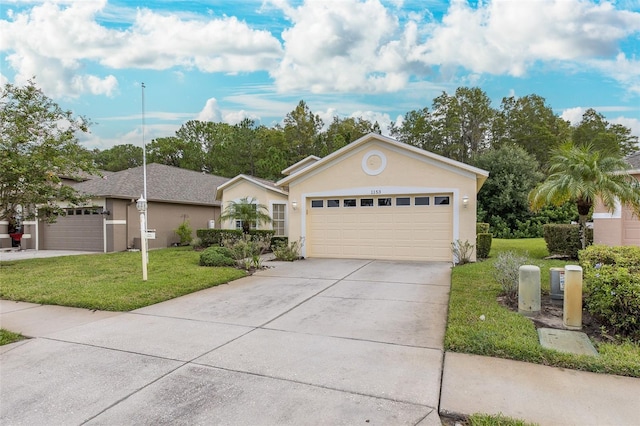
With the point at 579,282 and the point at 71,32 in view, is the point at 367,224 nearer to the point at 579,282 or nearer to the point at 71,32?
the point at 579,282

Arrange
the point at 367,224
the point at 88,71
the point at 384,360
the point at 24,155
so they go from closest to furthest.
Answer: the point at 384,360, the point at 24,155, the point at 367,224, the point at 88,71

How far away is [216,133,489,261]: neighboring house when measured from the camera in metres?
11.5

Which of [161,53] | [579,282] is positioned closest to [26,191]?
[161,53]

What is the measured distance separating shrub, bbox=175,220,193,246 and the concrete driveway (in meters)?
11.5

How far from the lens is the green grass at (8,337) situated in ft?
15.6

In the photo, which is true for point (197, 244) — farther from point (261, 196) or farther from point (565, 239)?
point (565, 239)

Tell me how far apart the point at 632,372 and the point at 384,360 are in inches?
97.4

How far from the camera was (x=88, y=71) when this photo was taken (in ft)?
53.6

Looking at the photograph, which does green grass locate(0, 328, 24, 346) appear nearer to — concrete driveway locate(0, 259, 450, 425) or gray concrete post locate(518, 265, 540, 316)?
concrete driveway locate(0, 259, 450, 425)

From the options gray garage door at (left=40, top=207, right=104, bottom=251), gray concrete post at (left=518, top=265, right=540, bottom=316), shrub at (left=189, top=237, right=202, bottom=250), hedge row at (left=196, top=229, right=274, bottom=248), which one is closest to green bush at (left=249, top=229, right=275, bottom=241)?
hedge row at (left=196, top=229, right=274, bottom=248)

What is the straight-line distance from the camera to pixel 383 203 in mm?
12359

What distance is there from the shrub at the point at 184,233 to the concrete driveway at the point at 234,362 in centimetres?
1151

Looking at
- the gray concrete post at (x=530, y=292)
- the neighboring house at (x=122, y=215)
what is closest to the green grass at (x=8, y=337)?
the gray concrete post at (x=530, y=292)

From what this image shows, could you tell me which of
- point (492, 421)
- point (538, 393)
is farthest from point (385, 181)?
point (492, 421)
